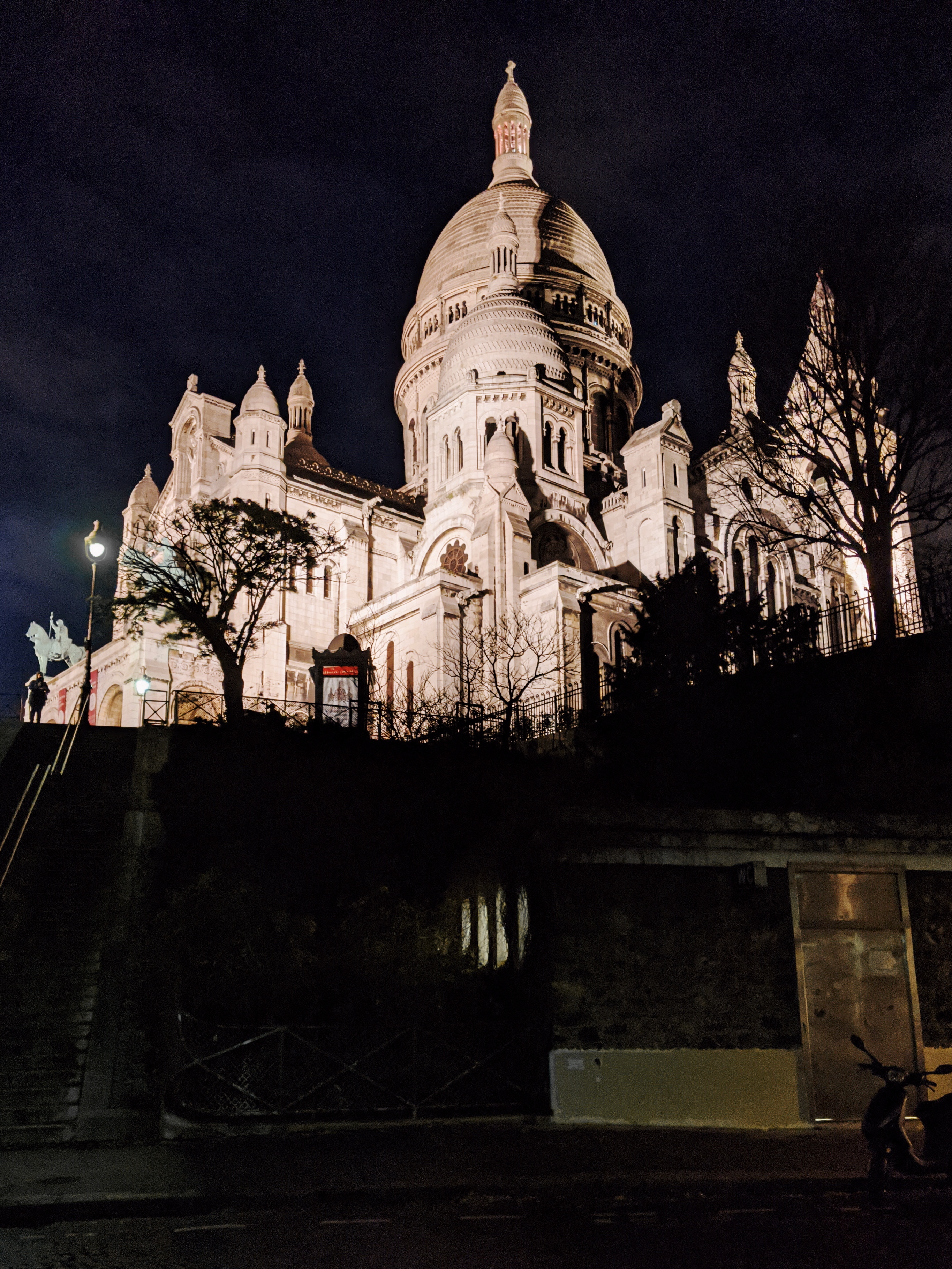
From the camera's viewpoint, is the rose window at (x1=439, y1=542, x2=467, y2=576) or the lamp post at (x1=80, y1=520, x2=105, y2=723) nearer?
the lamp post at (x1=80, y1=520, x2=105, y2=723)

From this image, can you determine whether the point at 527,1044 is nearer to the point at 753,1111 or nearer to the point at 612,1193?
the point at 753,1111

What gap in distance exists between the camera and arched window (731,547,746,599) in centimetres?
4869

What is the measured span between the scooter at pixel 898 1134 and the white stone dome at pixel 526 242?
5948 centimetres

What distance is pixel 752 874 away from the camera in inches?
519

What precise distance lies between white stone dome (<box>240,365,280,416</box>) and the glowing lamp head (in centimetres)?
2107

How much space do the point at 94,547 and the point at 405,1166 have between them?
18.9 m

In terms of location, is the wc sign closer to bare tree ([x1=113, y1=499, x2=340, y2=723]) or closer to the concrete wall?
the concrete wall

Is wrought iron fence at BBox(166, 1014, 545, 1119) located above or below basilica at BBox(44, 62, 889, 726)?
below

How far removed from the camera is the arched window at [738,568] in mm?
48688

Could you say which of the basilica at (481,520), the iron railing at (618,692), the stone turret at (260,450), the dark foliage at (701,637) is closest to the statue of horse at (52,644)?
the basilica at (481,520)

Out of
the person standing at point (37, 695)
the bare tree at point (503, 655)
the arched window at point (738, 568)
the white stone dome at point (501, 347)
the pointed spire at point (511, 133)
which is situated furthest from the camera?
the pointed spire at point (511, 133)

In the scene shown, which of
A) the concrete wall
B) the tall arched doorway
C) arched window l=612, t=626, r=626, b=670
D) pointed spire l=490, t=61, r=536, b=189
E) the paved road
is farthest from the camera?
pointed spire l=490, t=61, r=536, b=189

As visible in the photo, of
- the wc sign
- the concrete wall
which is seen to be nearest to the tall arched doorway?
the concrete wall

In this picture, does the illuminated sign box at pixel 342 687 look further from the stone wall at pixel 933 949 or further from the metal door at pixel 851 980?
the stone wall at pixel 933 949
